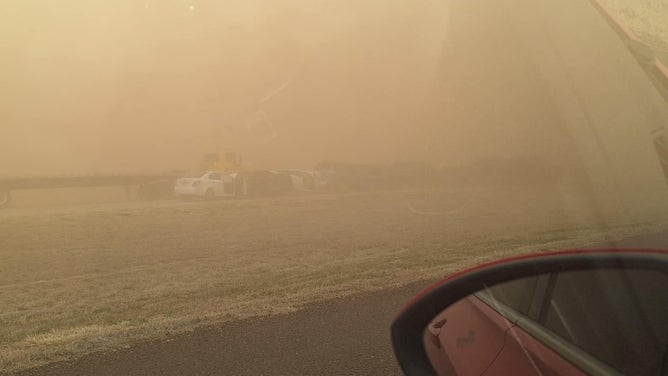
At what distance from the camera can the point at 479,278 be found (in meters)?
2.13

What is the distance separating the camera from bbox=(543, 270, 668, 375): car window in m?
1.47

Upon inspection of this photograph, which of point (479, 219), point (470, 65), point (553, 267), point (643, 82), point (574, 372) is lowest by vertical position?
point (479, 219)

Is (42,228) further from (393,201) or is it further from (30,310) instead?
(393,201)

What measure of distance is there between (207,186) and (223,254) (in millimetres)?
6800

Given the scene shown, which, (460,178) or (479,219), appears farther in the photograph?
(460,178)

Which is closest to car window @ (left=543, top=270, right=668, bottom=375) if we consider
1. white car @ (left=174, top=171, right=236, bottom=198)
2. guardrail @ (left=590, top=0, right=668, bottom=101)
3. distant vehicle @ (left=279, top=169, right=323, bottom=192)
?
guardrail @ (left=590, top=0, right=668, bottom=101)

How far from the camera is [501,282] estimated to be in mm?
2135

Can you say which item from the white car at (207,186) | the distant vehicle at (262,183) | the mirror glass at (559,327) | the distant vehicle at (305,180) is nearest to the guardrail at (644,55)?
the distant vehicle at (305,180)

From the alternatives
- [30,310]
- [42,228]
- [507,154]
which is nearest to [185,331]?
[30,310]

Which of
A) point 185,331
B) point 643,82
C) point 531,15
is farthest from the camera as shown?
point 531,15

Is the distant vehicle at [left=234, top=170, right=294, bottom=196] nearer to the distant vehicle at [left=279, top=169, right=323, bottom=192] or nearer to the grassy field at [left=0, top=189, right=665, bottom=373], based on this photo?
the distant vehicle at [left=279, top=169, right=323, bottom=192]

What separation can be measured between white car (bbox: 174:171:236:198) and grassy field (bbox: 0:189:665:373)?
1354mm

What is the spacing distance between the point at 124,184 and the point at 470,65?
12444 mm

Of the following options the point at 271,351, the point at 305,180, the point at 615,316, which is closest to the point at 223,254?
the point at 271,351
